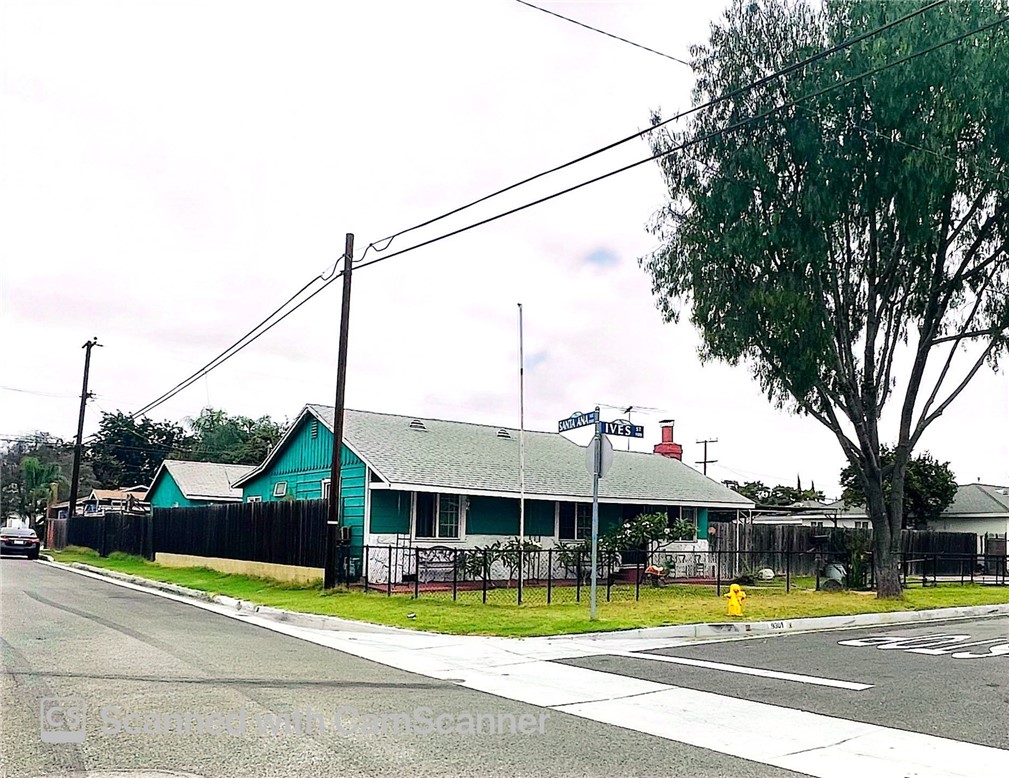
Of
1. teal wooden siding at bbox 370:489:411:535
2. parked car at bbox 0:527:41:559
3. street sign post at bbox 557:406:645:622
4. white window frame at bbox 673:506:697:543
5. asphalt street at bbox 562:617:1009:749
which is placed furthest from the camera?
parked car at bbox 0:527:41:559

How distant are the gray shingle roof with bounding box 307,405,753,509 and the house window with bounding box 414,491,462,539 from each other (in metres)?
0.71

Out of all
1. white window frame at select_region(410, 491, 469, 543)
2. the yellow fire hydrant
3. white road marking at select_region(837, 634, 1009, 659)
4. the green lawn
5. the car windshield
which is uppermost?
white window frame at select_region(410, 491, 469, 543)

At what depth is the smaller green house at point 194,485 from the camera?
144 ft

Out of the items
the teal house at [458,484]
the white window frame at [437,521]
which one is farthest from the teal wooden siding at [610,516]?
the white window frame at [437,521]

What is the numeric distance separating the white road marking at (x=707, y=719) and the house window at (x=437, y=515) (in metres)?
12.4

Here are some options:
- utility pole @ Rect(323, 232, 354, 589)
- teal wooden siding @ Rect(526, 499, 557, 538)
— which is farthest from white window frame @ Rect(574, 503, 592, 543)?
utility pole @ Rect(323, 232, 354, 589)

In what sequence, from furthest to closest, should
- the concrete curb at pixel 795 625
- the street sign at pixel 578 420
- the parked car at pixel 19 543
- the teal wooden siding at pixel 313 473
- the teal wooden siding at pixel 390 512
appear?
the parked car at pixel 19 543
the teal wooden siding at pixel 313 473
the teal wooden siding at pixel 390 512
the street sign at pixel 578 420
the concrete curb at pixel 795 625

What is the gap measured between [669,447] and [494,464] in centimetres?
1419

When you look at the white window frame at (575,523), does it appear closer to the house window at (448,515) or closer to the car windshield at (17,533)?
the house window at (448,515)

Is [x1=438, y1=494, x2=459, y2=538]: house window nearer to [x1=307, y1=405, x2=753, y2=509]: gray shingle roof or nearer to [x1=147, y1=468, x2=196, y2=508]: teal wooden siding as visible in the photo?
[x1=307, y1=405, x2=753, y2=509]: gray shingle roof

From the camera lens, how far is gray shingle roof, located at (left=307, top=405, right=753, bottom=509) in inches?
1024

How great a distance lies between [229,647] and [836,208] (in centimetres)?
1488

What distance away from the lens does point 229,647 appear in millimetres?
12742

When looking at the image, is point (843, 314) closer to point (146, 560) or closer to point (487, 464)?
point (487, 464)
